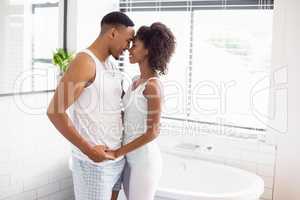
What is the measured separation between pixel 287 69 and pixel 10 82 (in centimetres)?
203

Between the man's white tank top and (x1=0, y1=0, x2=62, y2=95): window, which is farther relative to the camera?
(x1=0, y1=0, x2=62, y2=95): window

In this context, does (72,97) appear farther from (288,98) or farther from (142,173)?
(288,98)

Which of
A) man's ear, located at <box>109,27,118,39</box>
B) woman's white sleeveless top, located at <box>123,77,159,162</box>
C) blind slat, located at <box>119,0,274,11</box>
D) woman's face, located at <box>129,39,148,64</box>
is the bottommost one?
woman's white sleeveless top, located at <box>123,77,159,162</box>

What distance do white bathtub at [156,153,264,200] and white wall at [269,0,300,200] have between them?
0.77ft

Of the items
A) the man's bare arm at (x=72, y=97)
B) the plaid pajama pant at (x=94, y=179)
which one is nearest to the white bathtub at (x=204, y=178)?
the plaid pajama pant at (x=94, y=179)

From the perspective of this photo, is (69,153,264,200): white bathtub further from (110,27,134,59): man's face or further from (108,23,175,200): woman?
(110,27,134,59): man's face

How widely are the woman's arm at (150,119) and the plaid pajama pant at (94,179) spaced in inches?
4.1

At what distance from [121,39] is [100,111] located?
1.27 feet

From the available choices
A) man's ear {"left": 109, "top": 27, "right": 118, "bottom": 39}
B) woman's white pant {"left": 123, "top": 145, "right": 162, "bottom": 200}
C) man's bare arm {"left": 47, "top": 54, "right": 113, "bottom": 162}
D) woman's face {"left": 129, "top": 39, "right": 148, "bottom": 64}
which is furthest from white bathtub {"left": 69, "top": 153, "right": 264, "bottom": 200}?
man's ear {"left": 109, "top": 27, "right": 118, "bottom": 39}

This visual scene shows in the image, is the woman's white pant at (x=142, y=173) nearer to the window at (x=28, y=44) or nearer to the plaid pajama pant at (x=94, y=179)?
the plaid pajama pant at (x=94, y=179)

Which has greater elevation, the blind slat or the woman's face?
the blind slat

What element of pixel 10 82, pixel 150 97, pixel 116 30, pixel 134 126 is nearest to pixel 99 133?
pixel 134 126

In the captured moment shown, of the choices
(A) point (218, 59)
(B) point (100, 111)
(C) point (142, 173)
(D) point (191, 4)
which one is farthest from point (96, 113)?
(D) point (191, 4)

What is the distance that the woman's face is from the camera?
75.9 inches
